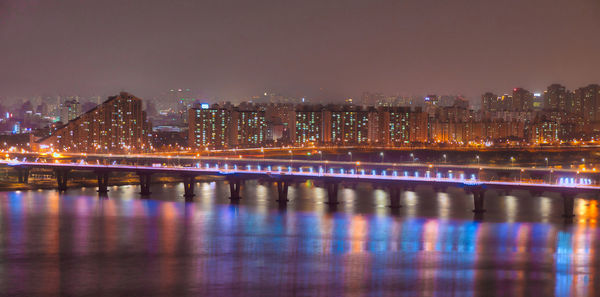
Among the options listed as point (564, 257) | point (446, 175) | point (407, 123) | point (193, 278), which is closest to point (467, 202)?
point (446, 175)

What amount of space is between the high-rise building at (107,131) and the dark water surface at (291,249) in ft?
134

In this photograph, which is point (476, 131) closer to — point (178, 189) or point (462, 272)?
point (178, 189)

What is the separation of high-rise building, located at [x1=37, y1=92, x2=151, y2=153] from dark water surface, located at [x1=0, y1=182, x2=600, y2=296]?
40.7m

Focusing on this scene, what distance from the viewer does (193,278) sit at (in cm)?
2431

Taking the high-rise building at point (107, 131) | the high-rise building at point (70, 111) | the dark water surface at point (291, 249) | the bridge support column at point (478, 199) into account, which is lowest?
the dark water surface at point (291, 249)

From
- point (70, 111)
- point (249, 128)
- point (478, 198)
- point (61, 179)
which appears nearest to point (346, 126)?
point (249, 128)

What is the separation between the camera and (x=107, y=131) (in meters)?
88.4

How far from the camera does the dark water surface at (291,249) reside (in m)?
23.4

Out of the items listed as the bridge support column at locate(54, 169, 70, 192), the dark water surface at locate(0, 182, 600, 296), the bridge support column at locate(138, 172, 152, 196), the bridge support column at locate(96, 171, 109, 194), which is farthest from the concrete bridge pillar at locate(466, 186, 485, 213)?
the bridge support column at locate(54, 169, 70, 192)

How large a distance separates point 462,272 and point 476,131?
116232 mm

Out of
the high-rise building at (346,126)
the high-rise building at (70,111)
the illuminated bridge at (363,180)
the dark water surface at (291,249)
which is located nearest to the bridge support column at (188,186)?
the illuminated bridge at (363,180)

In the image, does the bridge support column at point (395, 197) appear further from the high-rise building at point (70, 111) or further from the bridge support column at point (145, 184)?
the high-rise building at point (70, 111)

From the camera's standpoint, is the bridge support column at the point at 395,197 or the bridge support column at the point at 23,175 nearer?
the bridge support column at the point at 395,197

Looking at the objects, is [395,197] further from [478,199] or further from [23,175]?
[23,175]
